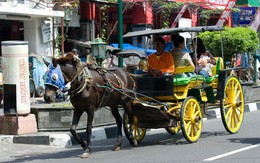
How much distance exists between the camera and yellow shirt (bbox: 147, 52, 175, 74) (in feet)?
37.2

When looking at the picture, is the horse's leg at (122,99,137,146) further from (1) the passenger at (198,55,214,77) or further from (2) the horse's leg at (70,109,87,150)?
(1) the passenger at (198,55,214,77)

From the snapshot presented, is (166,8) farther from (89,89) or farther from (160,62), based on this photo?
(89,89)

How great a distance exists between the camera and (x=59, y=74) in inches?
390

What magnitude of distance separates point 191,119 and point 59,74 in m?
2.78

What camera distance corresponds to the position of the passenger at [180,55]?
11.6m

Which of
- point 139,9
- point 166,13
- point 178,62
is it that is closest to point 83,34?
point 139,9

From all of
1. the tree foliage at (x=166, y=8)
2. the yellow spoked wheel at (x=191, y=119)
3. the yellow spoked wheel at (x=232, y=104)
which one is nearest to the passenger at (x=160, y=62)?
the yellow spoked wheel at (x=191, y=119)

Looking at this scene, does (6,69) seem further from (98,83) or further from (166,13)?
(166,13)

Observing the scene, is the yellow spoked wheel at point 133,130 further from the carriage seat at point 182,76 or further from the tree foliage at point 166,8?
the tree foliage at point 166,8

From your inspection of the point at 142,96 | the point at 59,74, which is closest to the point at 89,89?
the point at 59,74

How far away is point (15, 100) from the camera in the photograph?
12.9 meters

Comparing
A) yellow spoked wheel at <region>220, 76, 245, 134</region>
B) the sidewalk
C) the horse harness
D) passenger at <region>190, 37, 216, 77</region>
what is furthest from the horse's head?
yellow spoked wheel at <region>220, 76, 245, 134</region>

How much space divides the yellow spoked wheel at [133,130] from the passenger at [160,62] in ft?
3.38

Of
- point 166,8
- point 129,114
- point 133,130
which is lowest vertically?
point 133,130
